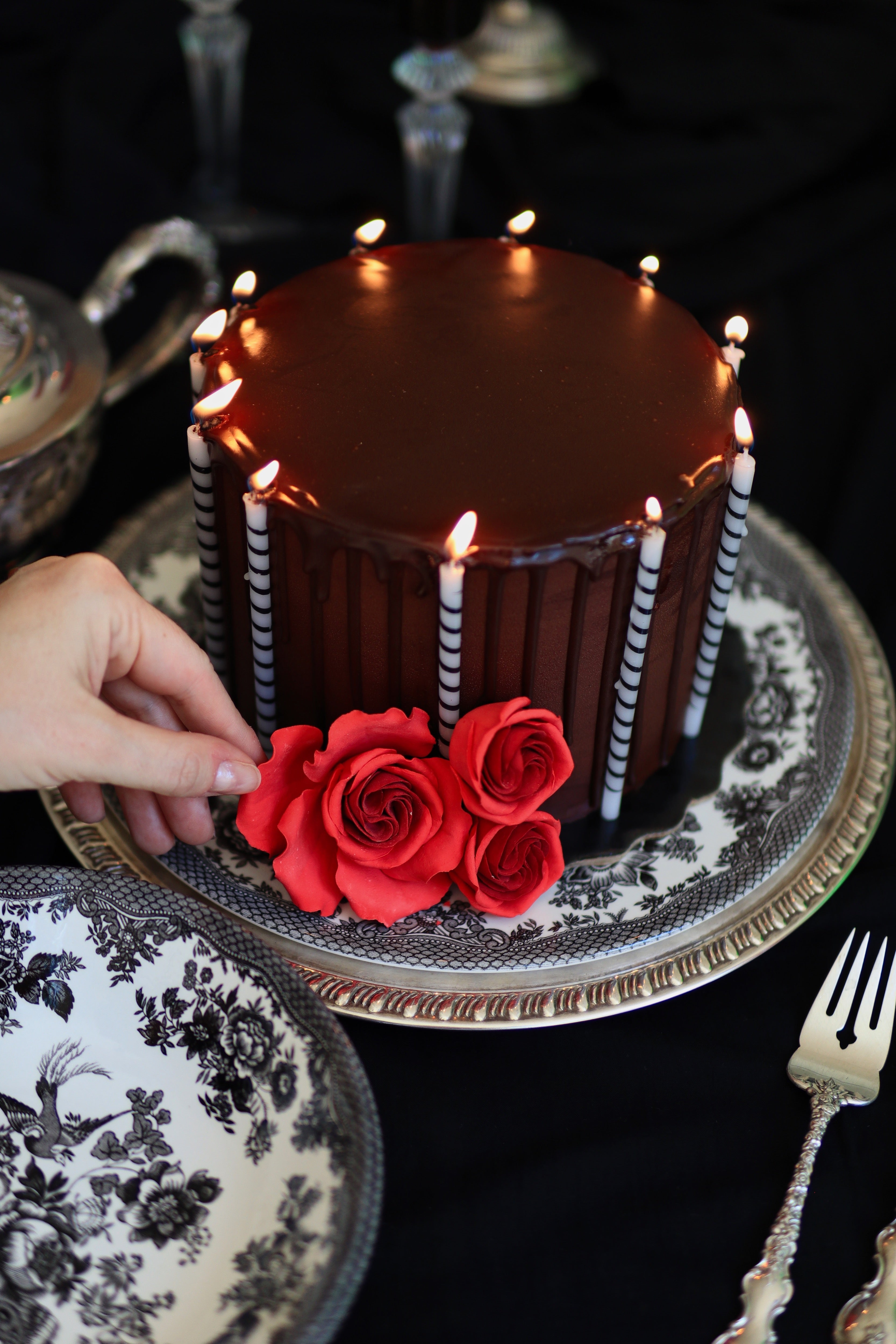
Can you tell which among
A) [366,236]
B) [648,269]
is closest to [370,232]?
[366,236]

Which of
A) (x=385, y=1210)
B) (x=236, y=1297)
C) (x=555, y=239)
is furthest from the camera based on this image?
(x=555, y=239)

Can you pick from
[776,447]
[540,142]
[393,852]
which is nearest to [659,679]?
[393,852]

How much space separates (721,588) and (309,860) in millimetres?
372

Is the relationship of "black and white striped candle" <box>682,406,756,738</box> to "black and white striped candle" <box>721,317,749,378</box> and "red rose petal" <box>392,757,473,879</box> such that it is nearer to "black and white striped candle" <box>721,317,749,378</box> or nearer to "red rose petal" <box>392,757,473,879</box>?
"black and white striped candle" <box>721,317,749,378</box>

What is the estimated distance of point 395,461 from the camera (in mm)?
806

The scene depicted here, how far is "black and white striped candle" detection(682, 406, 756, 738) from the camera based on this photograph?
854 mm

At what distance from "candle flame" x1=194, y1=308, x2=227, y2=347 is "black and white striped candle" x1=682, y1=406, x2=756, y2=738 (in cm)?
39

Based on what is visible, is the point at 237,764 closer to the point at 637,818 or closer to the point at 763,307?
the point at 637,818

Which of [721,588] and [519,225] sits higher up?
[519,225]

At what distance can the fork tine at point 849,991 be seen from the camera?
0.85 meters

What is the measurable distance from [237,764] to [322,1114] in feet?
0.77

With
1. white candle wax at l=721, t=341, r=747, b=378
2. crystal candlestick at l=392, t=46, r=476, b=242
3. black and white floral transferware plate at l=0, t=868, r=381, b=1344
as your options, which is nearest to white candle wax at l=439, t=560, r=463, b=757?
black and white floral transferware plate at l=0, t=868, r=381, b=1344

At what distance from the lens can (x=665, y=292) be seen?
58.4 inches

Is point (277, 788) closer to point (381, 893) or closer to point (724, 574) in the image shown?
point (381, 893)
